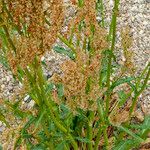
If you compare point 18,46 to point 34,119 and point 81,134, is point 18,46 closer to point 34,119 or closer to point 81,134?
point 34,119

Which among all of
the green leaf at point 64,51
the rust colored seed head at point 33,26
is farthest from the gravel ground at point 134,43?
the rust colored seed head at point 33,26

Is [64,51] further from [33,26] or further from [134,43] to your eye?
[134,43]

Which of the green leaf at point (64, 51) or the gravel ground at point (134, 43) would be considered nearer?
the green leaf at point (64, 51)

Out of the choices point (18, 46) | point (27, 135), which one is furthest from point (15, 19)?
point (27, 135)

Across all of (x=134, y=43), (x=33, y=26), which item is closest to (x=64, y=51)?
(x=33, y=26)

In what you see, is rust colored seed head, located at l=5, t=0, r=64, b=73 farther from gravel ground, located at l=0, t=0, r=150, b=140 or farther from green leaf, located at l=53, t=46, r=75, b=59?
gravel ground, located at l=0, t=0, r=150, b=140

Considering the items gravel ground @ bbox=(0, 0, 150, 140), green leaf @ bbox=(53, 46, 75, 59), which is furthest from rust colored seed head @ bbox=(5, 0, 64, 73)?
gravel ground @ bbox=(0, 0, 150, 140)

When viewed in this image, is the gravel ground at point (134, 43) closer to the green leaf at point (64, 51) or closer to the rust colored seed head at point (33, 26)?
the green leaf at point (64, 51)

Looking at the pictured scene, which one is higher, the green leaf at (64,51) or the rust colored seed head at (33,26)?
the green leaf at (64,51)

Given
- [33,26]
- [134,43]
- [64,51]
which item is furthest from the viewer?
[134,43]

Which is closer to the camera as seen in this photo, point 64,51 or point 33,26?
point 33,26
